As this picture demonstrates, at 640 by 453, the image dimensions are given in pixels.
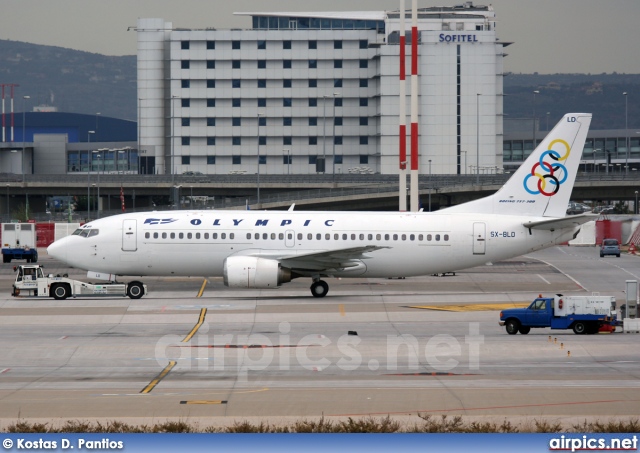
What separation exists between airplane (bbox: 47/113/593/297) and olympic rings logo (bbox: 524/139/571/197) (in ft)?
0.17

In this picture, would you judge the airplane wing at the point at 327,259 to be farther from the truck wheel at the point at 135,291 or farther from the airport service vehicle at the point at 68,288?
the airport service vehicle at the point at 68,288

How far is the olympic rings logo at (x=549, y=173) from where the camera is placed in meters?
51.9

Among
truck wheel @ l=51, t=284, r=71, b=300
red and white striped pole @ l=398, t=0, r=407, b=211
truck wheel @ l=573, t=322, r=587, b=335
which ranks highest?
red and white striped pole @ l=398, t=0, r=407, b=211

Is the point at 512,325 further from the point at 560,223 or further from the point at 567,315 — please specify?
the point at 560,223

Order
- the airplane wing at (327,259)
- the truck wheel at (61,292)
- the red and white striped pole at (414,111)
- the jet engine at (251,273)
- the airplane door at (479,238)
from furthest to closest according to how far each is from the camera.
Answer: the red and white striped pole at (414,111)
the airplane door at (479,238)
the airplane wing at (327,259)
the truck wheel at (61,292)
the jet engine at (251,273)

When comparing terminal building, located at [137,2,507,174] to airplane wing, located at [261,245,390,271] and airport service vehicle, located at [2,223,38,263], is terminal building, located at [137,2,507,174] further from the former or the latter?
airplane wing, located at [261,245,390,271]

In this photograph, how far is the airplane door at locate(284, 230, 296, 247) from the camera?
165 ft

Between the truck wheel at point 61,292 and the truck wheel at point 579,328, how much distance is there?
24069mm

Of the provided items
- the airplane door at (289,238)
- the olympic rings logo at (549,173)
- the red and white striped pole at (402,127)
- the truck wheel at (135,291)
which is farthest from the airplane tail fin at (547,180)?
the red and white striped pole at (402,127)

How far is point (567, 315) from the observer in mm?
36844

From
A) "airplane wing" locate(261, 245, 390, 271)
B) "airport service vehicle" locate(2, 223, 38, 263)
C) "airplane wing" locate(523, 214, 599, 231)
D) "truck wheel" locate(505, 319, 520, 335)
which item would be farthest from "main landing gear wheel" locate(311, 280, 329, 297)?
"airport service vehicle" locate(2, 223, 38, 263)

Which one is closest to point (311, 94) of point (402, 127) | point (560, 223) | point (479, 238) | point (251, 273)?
point (402, 127)

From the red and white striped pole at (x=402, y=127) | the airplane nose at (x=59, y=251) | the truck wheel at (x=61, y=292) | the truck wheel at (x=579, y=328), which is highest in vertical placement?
the red and white striped pole at (x=402, y=127)

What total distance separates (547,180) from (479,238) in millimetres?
4780
